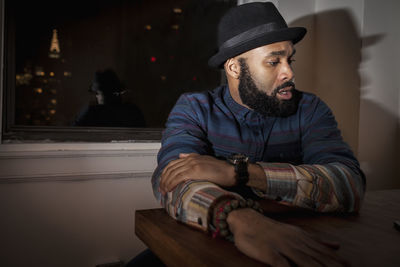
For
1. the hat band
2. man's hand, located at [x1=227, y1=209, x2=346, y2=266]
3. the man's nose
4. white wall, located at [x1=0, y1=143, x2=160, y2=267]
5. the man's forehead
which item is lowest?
white wall, located at [x1=0, y1=143, x2=160, y2=267]

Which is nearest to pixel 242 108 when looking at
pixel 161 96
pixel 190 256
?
pixel 161 96

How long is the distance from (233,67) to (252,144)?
374 millimetres

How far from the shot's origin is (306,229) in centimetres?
80

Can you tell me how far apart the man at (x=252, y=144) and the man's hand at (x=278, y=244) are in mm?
16

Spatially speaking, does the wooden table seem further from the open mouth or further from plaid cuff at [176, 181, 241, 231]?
the open mouth

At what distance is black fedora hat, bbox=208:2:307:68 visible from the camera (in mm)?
1256

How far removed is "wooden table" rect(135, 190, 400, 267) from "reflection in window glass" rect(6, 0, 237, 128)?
1028mm

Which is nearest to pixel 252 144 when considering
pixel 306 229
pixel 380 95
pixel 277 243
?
pixel 306 229

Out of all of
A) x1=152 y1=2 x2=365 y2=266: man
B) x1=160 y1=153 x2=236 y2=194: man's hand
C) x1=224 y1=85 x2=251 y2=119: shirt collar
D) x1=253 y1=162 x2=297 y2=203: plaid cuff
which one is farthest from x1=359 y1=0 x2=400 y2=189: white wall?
x1=160 y1=153 x2=236 y2=194: man's hand

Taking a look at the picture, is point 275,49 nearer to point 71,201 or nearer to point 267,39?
point 267,39

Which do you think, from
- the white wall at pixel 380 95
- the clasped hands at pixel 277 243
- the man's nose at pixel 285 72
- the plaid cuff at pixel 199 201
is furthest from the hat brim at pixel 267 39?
the white wall at pixel 380 95

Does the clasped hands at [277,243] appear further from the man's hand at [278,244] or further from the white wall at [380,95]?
the white wall at [380,95]

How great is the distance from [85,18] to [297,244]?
5.37 ft

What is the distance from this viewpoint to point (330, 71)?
2.07 metres
